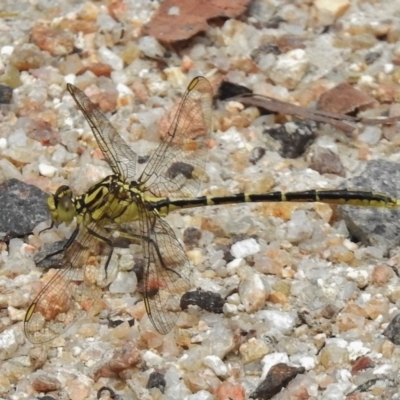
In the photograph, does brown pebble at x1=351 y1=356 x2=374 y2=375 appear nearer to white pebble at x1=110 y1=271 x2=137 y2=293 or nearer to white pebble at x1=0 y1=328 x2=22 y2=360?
white pebble at x1=110 y1=271 x2=137 y2=293

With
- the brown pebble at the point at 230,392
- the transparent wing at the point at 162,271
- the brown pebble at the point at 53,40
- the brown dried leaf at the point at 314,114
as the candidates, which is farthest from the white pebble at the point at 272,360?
the brown pebble at the point at 53,40

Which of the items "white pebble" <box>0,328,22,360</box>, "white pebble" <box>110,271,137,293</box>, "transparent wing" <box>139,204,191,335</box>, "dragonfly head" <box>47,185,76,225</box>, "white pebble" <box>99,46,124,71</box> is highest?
"white pebble" <box>99,46,124,71</box>

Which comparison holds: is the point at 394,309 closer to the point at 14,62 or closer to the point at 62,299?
the point at 62,299

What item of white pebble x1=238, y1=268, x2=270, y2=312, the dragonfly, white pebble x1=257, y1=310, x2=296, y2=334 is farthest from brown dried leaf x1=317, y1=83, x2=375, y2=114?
white pebble x1=257, y1=310, x2=296, y2=334

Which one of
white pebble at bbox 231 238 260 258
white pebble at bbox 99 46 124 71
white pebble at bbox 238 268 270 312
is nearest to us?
white pebble at bbox 238 268 270 312

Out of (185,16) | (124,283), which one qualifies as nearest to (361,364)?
(124,283)

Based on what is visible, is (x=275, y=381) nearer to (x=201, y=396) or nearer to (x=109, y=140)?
(x=201, y=396)

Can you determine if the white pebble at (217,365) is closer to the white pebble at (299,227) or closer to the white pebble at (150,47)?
the white pebble at (299,227)

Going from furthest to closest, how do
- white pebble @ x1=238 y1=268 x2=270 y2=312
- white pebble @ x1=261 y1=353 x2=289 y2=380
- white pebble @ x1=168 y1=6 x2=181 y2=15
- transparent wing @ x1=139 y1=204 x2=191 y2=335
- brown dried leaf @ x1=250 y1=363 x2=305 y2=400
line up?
white pebble @ x1=168 y1=6 x2=181 y2=15 < white pebble @ x1=238 y1=268 x2=270 y2=312 < transparent wing @ x1=139 y1=204 x2=191 y2=335 < white pebble @ x1=261 y1=353 x2=289 y2=380 < brown dried leaf @ x1=250 y1=363 x2=305 y2=400
